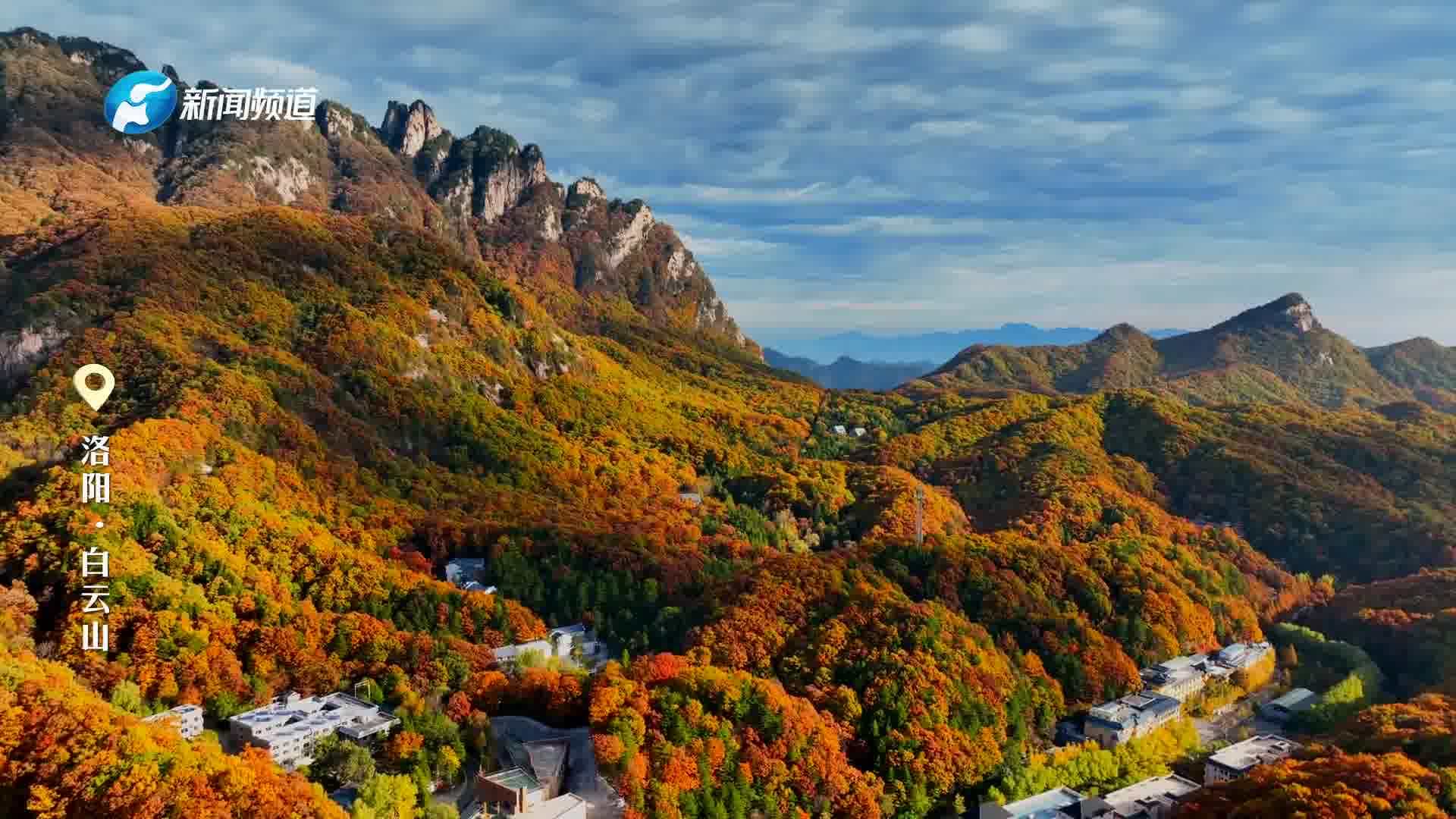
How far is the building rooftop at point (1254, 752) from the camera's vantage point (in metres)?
49.5

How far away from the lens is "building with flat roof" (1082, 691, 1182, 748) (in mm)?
55312

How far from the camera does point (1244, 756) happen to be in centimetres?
5075

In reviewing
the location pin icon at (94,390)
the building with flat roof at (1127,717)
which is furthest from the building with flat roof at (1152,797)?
the location pin icon at (94,390)

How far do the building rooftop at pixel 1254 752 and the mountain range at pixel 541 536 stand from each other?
344 cm

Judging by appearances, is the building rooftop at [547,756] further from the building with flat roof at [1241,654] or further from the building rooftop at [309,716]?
the building with flat roof at [1241,654]

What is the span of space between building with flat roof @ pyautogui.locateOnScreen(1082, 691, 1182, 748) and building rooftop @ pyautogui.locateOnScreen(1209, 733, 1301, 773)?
457 cm

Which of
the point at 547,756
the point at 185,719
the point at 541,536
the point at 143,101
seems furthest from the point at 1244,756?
the point at 143,101

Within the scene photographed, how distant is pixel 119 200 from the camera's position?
403 ft

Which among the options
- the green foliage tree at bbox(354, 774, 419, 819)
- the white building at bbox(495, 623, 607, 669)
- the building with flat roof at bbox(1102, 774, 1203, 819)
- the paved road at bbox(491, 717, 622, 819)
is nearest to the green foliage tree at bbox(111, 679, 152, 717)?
the green foliage tree at bbox(354, 774, 419, 819)

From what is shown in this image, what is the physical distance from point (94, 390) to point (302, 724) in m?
39.5

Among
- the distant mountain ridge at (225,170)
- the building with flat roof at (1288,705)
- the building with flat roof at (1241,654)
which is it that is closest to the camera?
the building with flat roof at (1288,705)

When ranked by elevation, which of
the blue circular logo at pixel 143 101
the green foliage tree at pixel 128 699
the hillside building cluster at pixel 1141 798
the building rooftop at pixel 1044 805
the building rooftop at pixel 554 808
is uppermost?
the blue circular logo at pixel 143 101

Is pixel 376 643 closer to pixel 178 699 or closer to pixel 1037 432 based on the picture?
pixel 178 699

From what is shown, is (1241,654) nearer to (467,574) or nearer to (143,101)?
(467,574)
